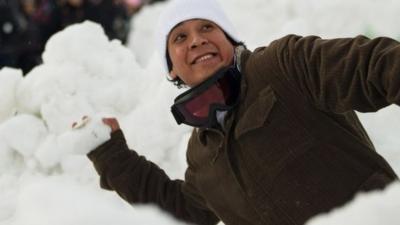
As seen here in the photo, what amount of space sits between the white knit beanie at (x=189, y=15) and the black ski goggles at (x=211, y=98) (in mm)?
263

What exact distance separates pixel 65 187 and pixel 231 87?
33.4 inches

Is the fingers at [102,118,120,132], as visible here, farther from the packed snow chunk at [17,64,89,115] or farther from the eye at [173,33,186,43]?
the packed snow chunk at [17,64,89,115]

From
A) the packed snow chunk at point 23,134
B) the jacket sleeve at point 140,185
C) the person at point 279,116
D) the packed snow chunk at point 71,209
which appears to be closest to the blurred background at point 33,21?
the packed snow chunk at point 23,134

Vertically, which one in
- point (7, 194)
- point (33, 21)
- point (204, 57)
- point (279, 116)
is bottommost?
point (279, 116)

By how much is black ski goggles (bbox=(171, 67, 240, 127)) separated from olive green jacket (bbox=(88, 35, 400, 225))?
0.03 metres

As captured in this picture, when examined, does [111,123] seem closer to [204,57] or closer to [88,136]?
[88,136]

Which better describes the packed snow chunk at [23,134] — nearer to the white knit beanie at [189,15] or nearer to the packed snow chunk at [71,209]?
the white knit beanie at [189,15]

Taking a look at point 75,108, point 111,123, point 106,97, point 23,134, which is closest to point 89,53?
point 106,97

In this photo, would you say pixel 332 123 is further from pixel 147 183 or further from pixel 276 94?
pixel 147 183

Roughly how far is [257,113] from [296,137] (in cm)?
11

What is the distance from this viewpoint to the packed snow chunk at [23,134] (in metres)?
2.68

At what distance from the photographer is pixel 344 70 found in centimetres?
100

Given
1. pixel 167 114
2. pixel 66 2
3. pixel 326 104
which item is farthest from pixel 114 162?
pixel 66 2

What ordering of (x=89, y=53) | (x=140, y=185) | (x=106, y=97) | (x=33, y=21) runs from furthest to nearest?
(x=33, y=21) → (x=89, y=53) → (x=106, y=97) → (x=140, y=185)
